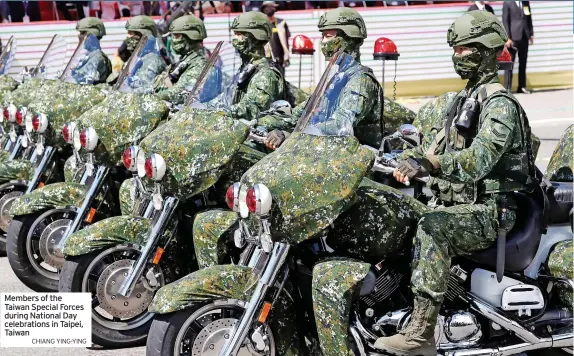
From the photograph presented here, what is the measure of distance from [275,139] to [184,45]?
3.27 meters

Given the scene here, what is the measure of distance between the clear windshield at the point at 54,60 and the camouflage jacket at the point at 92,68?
0.41 m

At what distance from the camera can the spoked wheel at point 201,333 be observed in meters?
5.14

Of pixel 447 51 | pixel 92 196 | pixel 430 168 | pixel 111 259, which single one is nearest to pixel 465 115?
pixel 430 168

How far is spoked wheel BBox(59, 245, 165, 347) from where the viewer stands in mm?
6668

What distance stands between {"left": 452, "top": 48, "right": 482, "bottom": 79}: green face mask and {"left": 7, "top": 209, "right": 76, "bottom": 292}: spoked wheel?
11.1ft

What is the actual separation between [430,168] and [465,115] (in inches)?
23.2

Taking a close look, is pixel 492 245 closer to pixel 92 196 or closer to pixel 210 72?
pixel 210 72

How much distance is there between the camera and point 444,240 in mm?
5379

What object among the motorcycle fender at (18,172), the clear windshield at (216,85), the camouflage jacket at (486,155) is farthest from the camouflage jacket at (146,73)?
the camouflage jacket at (486,155)

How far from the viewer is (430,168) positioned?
4.98 meters

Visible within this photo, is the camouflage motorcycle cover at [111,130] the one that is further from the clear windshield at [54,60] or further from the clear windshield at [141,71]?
the clear windshield at [54,60]

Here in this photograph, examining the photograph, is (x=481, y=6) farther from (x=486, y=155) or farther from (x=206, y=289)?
(x=206, y=289)

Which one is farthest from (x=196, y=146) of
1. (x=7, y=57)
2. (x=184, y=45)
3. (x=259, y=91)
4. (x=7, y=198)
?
(x=7, y=57)

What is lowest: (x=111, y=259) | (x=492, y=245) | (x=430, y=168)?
(x=111, y=259)
